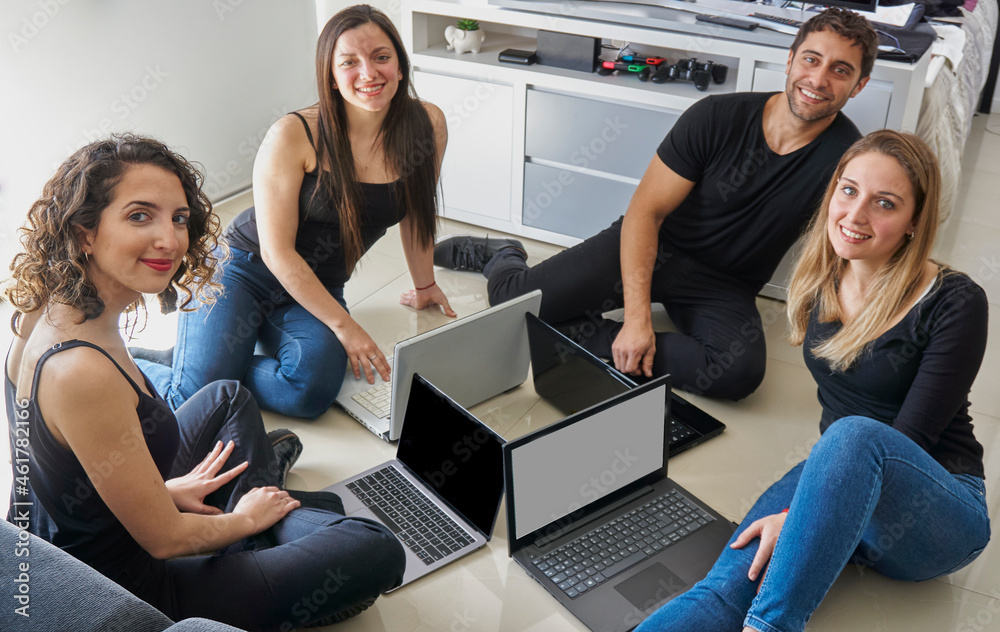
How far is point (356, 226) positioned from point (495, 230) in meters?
1.14

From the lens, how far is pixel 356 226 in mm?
2213

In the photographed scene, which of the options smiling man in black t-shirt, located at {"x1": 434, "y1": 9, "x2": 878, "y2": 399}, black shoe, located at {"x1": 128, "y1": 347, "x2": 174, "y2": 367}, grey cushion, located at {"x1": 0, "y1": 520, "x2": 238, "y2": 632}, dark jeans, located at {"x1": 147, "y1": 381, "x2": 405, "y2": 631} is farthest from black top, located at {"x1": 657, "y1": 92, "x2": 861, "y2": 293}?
grey cushion, located at {"x1": 0, "y1": 520, "x2": 238, "y2": 632}

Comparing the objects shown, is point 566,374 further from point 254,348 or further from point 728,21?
point 728,21

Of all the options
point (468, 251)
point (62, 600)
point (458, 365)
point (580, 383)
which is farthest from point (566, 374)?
point (62, 600)

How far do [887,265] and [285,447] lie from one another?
1.30 meters

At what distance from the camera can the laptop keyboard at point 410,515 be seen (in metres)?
1.77

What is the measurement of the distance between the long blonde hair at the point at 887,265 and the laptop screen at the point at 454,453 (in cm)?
→ 68

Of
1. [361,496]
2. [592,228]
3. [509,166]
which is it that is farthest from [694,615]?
[509,166]

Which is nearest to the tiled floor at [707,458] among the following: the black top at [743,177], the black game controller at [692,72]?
the black top at [743,177]

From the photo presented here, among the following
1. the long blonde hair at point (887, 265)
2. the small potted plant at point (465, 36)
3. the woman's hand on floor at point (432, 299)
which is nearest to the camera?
the long blonde hair at point (887, 265)

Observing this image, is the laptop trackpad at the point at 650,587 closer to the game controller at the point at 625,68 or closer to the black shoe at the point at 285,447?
the black shoe at the point at 285,447

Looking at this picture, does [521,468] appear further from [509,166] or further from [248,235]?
[509,166]

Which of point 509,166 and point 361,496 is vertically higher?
point 509,166

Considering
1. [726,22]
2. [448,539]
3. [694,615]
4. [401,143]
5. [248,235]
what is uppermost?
[726,22]
